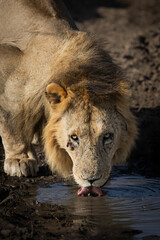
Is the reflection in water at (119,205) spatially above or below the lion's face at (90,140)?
below

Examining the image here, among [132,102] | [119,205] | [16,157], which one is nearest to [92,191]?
[119,205]

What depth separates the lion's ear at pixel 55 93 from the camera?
4.44 metres

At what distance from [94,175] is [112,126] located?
511mm

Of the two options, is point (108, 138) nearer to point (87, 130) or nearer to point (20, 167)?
point (87, 130)

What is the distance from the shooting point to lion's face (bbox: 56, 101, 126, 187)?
13.7 ft

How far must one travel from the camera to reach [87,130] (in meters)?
4.27

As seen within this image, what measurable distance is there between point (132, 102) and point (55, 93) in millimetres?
3266

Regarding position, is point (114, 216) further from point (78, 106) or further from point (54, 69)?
point (54, 69)

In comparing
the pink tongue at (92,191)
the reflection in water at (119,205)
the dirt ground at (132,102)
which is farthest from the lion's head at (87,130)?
the dirt ground at (132,102)

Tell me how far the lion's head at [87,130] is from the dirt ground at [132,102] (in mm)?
418

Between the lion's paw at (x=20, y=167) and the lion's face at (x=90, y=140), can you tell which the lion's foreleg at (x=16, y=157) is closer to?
the lion's paw at (x=20, y=167)

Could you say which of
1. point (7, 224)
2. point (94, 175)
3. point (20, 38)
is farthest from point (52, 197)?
point (20, 38)

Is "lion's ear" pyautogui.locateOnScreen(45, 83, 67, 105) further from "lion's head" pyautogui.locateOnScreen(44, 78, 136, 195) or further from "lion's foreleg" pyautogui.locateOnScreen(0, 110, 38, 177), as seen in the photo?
"lion's foreleg" pyautogui.locateOnScreen(0, 110, 38, 177)

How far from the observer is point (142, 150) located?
6500 mm
